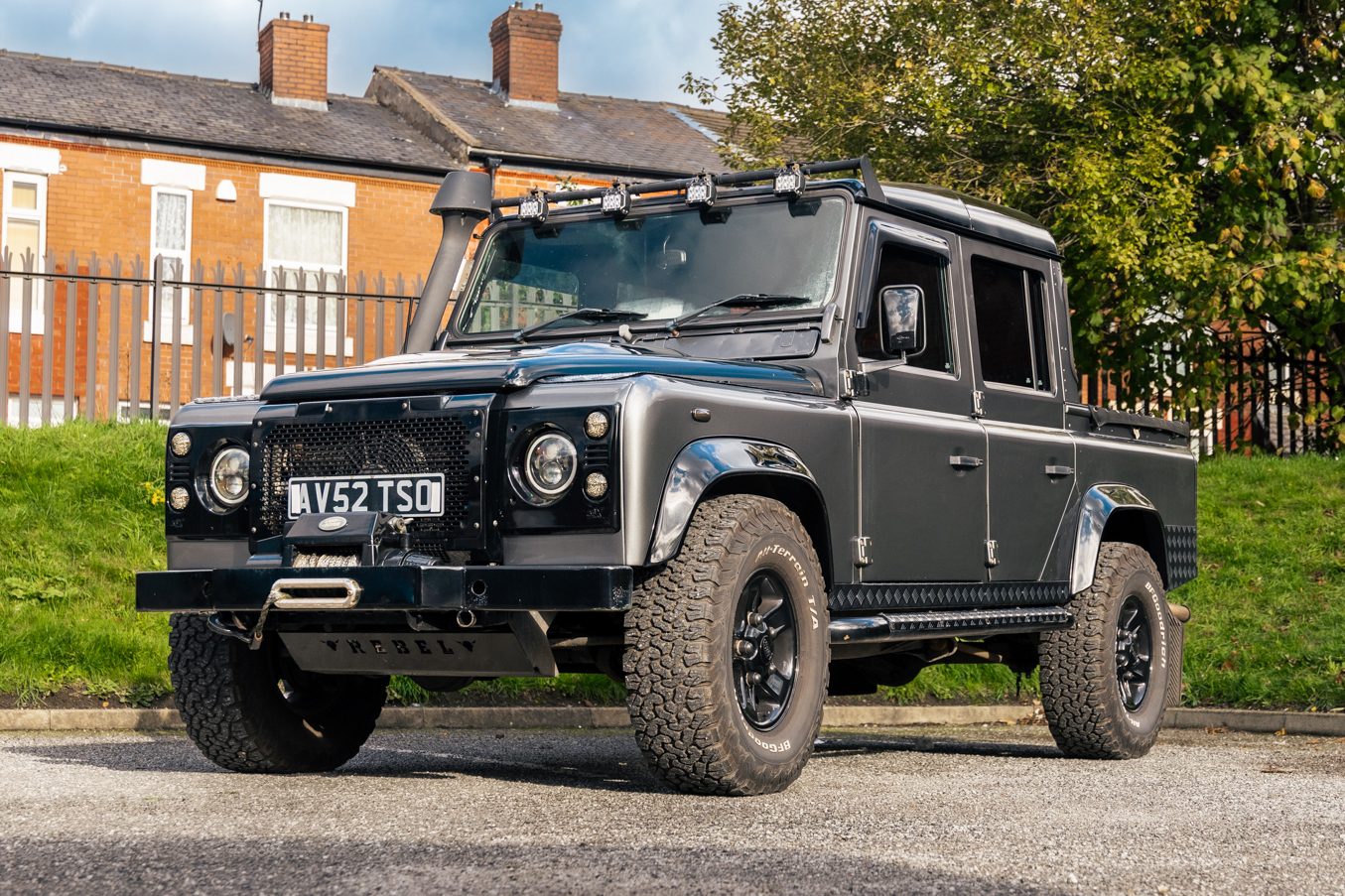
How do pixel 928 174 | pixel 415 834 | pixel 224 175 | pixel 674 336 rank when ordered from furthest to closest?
1. pixel 224 175
2. pixel 928 174
3. pixel 674 336
4. pixel 415 834

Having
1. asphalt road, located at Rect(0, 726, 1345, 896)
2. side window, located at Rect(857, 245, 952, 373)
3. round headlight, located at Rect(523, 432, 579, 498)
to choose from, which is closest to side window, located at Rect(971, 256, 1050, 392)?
side window, located at Rect(857, 245, 952, 373)

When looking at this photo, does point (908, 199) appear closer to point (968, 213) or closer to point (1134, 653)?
point (968, 213)

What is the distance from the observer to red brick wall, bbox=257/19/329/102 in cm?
2645

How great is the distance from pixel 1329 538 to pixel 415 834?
9.47m

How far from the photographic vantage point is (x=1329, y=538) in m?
12.0

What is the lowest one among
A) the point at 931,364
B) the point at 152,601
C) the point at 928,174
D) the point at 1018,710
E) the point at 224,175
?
the point at 1018,710

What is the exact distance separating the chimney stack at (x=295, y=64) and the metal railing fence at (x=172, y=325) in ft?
43.7

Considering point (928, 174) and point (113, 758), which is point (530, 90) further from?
point (113, 758)


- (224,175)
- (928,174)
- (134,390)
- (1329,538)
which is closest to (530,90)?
(224,175)

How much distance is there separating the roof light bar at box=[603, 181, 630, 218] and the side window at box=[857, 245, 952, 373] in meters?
1.16

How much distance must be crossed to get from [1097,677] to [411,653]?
3563 mm

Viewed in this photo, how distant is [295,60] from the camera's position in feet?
87.3

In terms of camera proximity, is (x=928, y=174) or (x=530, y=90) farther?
(x=530, y=90)

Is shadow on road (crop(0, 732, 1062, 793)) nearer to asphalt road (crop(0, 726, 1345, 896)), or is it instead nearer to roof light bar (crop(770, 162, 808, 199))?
asphalt road (crop(0, 726, 1345, 896))
